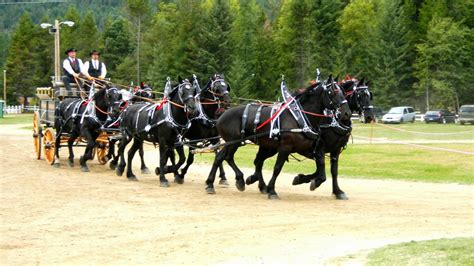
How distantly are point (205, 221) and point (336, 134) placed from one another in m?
4.71

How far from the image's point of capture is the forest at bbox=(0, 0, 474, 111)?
76438 mm

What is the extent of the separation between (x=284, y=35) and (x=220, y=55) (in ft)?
31.8

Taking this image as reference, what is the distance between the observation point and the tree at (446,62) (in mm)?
75500

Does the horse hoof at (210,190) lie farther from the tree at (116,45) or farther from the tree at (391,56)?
the tree at (116,45)

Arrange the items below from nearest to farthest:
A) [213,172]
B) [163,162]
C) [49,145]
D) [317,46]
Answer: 1. [213,172]
2. [163,162]
3. [49,145]
4. [317,46]

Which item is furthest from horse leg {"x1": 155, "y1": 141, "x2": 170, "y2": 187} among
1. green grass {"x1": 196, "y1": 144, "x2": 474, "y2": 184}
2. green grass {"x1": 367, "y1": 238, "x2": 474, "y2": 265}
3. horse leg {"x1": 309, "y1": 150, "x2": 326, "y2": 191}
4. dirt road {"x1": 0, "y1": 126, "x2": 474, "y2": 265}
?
green grass {"x1": 367, "y1": 238, "x2": 474, "y2": 265}

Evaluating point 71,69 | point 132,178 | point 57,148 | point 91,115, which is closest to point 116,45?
point 71,69

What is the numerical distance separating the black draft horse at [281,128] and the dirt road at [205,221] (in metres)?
0.78

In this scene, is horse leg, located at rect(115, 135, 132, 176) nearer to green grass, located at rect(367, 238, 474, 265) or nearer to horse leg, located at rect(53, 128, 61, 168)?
horse leg, located at rect(53, 128, 61, 168)

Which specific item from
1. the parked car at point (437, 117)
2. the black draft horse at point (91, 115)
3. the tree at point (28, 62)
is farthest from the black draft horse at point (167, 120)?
the tree at point (28, 62)

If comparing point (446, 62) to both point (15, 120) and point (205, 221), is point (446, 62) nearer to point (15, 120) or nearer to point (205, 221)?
point (15, 120)

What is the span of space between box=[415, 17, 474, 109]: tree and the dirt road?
5815cm

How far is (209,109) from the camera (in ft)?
62.4

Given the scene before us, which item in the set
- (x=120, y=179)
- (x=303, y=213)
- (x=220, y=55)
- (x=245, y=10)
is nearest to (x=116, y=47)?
(x=245, y=10)
